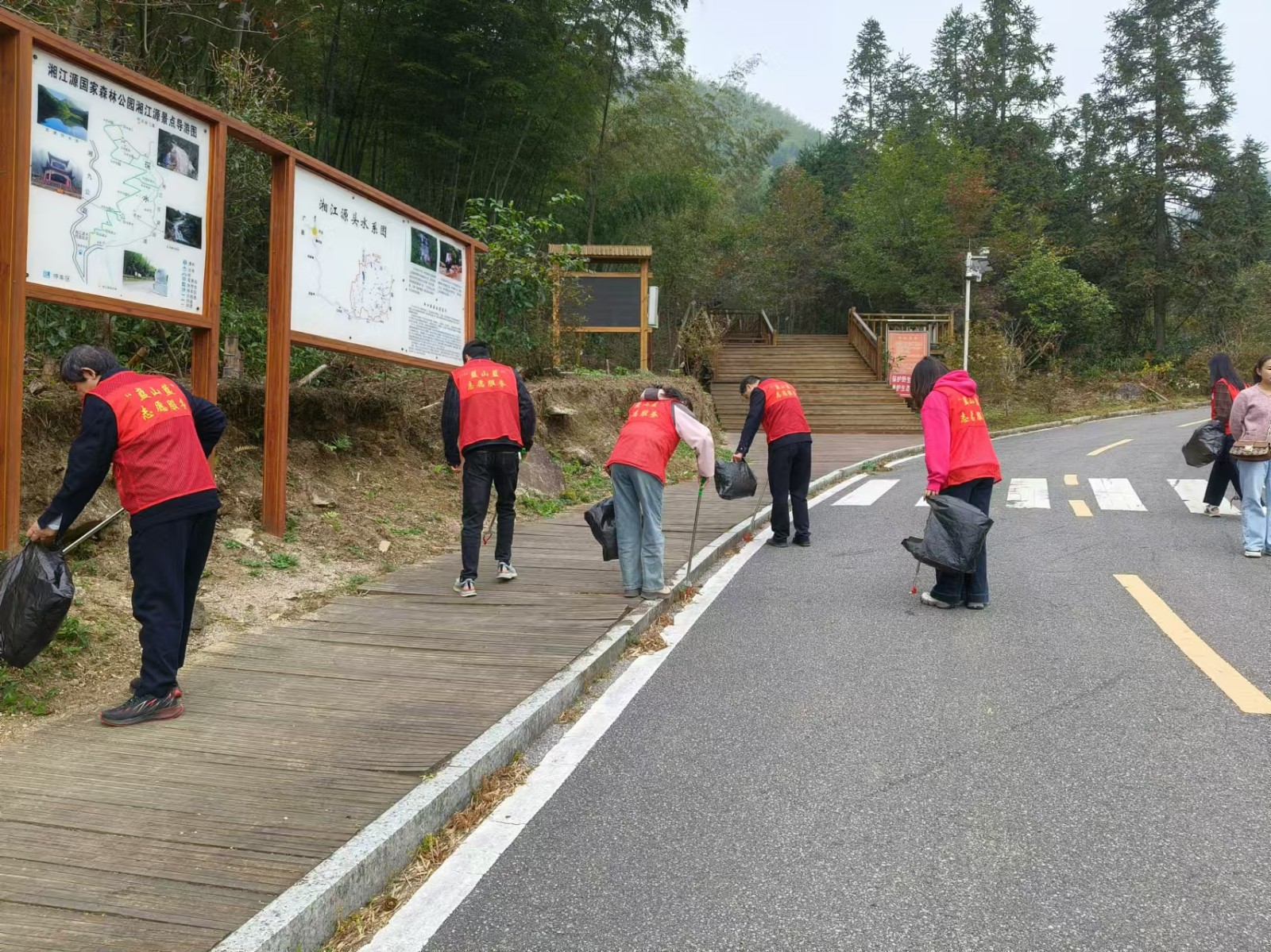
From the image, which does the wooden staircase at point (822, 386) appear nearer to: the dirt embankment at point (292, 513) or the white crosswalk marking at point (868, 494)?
the white crosswalk marking at point (868, 494)

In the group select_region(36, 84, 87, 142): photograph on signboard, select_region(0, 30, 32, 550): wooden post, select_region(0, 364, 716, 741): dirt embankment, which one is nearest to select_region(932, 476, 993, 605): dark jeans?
select_region(0, 364, 716, 741): dirt embankment

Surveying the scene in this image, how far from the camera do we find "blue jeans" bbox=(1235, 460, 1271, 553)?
319 inches

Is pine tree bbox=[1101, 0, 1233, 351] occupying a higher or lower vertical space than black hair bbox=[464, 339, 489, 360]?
higher

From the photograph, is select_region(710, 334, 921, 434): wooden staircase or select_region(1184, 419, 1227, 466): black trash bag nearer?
select_region(1184, 419, 1227, 466): black trash bag

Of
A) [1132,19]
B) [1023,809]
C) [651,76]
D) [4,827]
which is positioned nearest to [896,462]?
[651,76]

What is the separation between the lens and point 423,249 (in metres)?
8.73

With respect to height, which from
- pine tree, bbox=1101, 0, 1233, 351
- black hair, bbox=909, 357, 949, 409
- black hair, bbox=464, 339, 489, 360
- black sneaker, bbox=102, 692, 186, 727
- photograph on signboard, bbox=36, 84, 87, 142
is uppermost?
pine tree, bbox=1101, 0, 1233, 351

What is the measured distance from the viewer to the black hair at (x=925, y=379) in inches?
255

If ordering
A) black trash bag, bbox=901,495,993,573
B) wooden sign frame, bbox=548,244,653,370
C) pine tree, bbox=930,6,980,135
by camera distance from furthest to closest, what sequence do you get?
pine tree, bbox=930,6,980,135 < wooden sign frame, bbox=548,244,653,370 < black trash bag, bbox=901,495,993,573

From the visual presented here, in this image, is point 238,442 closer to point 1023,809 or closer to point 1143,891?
point 1023,809

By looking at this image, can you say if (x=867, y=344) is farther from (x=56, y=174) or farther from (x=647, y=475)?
(x=56, y=174)

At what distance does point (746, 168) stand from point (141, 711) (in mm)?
48825

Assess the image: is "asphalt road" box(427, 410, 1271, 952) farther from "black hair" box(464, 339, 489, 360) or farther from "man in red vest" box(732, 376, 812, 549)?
"man in red vest" box(732, 376, 812, 549)

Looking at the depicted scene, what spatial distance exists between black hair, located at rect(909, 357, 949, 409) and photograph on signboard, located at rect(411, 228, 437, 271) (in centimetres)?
465
